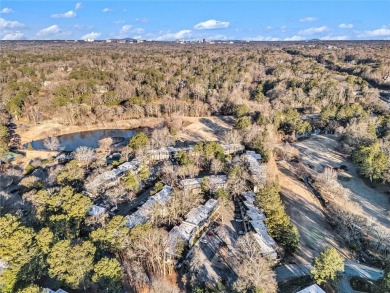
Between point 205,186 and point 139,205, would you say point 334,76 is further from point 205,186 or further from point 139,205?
point 139,205

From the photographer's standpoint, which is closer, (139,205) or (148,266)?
(148,266)

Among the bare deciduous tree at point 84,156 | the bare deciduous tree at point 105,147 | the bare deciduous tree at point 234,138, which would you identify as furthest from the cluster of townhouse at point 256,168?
the bare deciduous tree at point 105,147

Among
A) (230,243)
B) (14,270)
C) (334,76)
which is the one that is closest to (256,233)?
(230,243)

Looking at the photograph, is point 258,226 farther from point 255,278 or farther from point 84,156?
point 84,156

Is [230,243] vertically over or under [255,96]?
under

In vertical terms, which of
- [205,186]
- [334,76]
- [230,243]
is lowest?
[230,243]

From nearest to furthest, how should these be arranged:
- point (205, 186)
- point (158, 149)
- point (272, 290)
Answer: point (272, 290), point (205, 186), point (158, 149)

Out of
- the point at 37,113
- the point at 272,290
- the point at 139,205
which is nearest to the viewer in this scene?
the point at 272,290

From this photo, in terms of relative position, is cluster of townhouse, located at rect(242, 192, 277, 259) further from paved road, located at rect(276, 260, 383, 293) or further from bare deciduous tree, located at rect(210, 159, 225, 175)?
bare deciduous tree, located at rect(210, 159, 225, 175)
